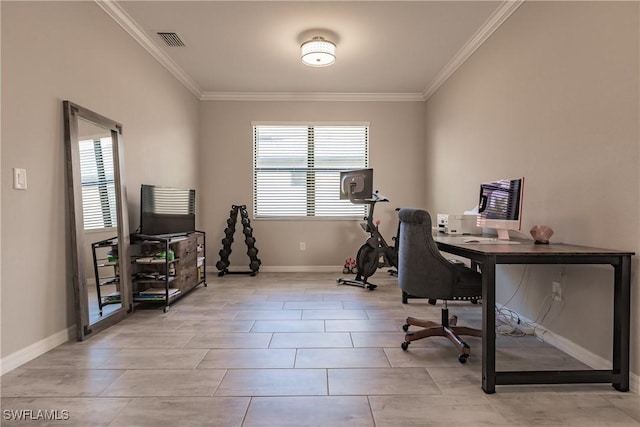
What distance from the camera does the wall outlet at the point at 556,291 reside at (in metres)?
2.34

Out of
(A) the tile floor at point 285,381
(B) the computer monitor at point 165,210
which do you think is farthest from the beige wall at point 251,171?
(A) the tile floor at point 285,381

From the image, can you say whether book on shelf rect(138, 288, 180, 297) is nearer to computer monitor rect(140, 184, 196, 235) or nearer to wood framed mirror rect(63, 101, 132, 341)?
wood framed mirror rect(63, 101, 132, 341)

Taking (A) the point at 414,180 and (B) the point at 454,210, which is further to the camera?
(A) the point at 414,180

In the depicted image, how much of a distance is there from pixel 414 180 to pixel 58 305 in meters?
4.66

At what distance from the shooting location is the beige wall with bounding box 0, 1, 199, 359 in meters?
2.03

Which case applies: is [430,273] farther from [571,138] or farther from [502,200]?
[571,138]

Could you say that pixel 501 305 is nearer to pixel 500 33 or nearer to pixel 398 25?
pixel 500 33

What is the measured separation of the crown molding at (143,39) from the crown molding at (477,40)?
336 centimetres

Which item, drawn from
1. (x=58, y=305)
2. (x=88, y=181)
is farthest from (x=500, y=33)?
(x=58, y=305)

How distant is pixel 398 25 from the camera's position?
324cm

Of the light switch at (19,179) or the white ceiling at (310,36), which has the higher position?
the white ceiling at (310,36)

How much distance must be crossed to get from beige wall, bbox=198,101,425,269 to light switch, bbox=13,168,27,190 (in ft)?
10.3

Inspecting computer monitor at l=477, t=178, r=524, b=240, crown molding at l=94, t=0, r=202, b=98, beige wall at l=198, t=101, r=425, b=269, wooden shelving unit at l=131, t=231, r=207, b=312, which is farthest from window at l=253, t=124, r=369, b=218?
computer monitor at l=477, t=178, r=524, b=240

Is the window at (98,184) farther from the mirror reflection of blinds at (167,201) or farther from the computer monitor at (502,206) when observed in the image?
the computer monitor at (502,206)
